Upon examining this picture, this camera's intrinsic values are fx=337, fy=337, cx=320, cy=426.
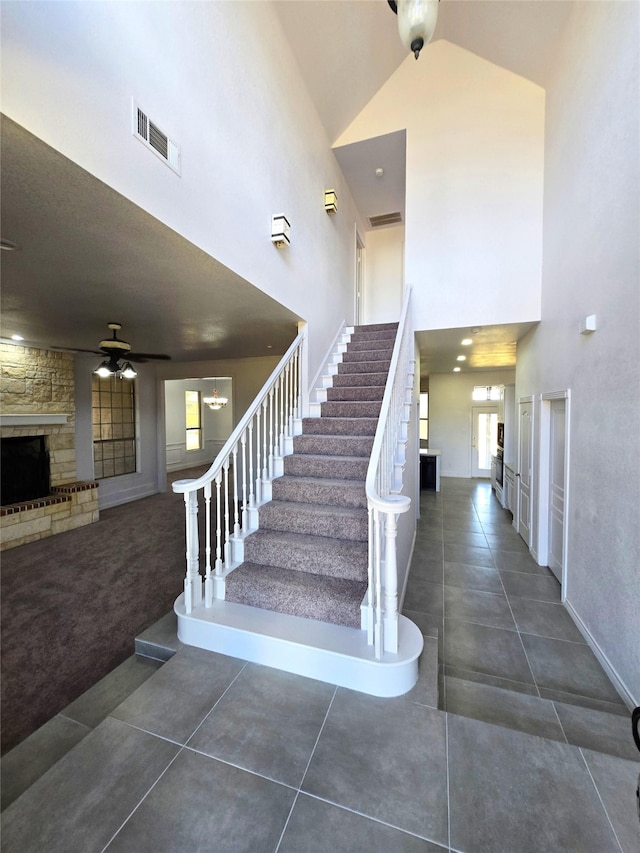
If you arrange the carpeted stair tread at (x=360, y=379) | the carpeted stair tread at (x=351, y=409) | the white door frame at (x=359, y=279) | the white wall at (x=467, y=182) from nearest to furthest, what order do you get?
the carpeted stair tread at (x=351, y=409), the white wall at (x=467, y=182), the carpeted stair tread at (x=360, y=379), the white door frame at (x=359, y=279)

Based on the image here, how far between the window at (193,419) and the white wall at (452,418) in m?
7.10

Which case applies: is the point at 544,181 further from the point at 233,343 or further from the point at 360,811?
the point at 360,811

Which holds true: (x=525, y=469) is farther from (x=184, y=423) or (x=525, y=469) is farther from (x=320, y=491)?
(x=184, y=423)

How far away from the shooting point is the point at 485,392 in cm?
896

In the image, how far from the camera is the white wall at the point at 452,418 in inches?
362

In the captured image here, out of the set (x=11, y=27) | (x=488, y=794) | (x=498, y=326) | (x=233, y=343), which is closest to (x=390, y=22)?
(x=498, y=326)

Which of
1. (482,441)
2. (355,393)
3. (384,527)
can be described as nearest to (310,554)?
(384,527)

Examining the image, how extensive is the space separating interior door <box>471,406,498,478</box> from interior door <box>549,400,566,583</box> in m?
5.51

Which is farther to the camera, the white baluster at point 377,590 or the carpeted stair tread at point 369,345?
the carpeted stair tread at point 369,345

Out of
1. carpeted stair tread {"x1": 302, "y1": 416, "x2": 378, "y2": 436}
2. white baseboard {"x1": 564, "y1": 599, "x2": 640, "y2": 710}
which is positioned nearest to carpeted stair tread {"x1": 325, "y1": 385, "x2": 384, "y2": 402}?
carpeted stair tread {"x1": 302, "y1": 416, "x2": 378, "y2": 436}

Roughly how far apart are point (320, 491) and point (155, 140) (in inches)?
98.9

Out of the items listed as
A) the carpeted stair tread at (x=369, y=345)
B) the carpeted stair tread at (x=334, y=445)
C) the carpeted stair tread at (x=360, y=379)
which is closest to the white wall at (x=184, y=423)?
the carpeted stair tread at (x=369, y=345)

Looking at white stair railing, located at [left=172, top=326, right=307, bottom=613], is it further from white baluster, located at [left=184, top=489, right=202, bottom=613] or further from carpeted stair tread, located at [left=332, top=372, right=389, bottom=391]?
carpeted stair tread, located at [left=332, top=372, right=389, bottom=391]

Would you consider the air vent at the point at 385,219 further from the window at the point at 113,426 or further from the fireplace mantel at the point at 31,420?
the fireplace mantel at the point at 31,420
